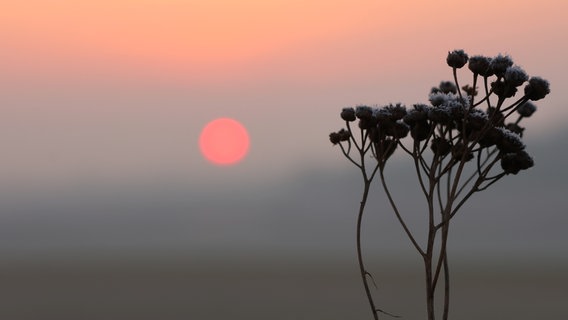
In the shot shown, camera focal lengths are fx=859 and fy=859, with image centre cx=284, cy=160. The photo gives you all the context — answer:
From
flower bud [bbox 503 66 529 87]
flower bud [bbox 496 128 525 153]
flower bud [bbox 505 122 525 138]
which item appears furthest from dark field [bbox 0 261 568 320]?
flower bud [bbox 503 66 529 87]

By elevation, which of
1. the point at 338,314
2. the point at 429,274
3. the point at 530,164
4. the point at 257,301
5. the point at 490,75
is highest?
the point at 257,301

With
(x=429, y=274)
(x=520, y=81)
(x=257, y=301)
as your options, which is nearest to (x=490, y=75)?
(x=520, y=81)

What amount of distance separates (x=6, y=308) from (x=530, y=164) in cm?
3589

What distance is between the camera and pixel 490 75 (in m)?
9.56

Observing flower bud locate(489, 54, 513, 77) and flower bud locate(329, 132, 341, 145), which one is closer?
flower bud locate(489, 54, 513, 77)

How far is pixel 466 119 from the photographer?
9656 millimetres

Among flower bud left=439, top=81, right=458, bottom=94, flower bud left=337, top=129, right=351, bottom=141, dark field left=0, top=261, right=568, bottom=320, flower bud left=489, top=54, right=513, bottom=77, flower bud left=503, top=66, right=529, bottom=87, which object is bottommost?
flower bud left=503, top=66, right=529, bottom=87

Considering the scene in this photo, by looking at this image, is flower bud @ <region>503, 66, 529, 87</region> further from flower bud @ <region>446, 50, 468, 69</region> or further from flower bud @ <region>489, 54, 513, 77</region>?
flower bud @ <region>446, 50, 468, 69</region>

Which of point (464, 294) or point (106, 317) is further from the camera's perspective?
point (464, 294)

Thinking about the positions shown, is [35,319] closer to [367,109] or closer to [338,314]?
[338,314]

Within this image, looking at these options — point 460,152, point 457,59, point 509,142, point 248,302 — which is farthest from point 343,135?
point 248,302

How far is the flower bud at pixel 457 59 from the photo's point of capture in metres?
9.87

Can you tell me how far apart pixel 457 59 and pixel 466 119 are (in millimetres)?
733

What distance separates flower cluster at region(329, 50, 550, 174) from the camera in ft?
31.1
